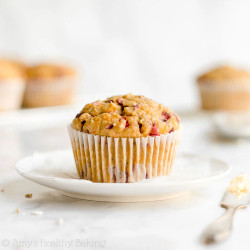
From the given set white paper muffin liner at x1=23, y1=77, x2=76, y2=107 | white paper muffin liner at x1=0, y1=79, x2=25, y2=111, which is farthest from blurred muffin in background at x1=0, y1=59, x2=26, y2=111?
white paper muffin liner at x1=23, y1=77, x2=76, y2=107

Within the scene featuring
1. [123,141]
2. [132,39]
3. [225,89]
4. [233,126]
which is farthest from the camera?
[132,39]

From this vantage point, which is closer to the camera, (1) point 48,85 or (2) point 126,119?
(2) point 126,119

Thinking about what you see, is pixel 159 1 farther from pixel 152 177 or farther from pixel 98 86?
pixel 152 177

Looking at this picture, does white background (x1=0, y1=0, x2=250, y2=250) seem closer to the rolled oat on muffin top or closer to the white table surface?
the white table surface

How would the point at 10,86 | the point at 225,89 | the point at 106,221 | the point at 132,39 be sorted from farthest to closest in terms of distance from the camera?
1. the point at 132,39
2. the point at 225,89
3. the point at 10,86
4. the point at 106,221

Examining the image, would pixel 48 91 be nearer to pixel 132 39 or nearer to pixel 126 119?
pixel 132 39

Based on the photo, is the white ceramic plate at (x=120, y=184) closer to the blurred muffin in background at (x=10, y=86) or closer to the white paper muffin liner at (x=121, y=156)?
the white paper muffin liner at (x=121, y=156)

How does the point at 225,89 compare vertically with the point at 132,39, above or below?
below

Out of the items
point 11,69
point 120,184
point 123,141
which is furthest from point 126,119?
point 11,69
